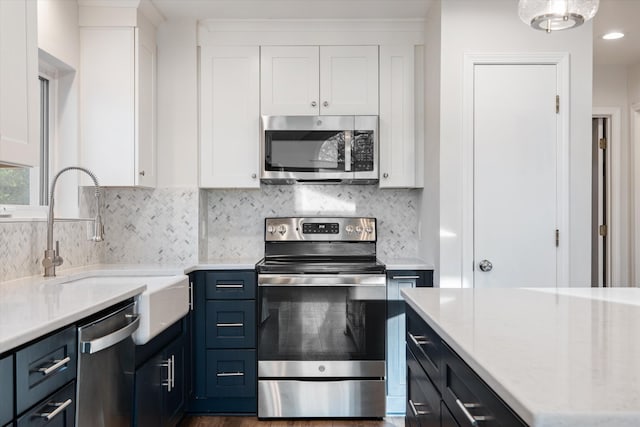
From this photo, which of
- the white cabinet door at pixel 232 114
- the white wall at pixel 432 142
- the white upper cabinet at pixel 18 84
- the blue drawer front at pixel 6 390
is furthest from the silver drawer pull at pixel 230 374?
the blue drawer front at pixel 6 390

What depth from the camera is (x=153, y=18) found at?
10.1 feet

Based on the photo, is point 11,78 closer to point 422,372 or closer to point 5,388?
point 5,388

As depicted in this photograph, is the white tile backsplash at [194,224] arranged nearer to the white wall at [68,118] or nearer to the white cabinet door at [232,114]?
the white wall at [68,118]

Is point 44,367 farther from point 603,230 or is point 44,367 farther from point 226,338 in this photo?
point 603,230

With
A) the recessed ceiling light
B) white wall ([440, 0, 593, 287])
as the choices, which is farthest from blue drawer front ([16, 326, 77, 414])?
the recessed ceiling light

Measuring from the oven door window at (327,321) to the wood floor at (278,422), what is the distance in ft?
1.20

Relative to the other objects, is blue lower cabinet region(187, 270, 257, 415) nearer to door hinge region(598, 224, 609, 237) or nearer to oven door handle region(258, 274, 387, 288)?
oven door handle region(258, 274, 387, 288)

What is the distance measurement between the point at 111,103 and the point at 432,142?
1885mm

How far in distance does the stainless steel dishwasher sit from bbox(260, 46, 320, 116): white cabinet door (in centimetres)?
172

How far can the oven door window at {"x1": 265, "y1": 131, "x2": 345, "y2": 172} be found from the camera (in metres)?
3.18

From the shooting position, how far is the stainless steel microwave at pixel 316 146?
3.17m

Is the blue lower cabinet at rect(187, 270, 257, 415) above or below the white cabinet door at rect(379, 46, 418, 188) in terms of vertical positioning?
below

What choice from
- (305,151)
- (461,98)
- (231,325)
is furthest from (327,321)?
(461,98)

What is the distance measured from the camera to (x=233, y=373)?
118 inches
